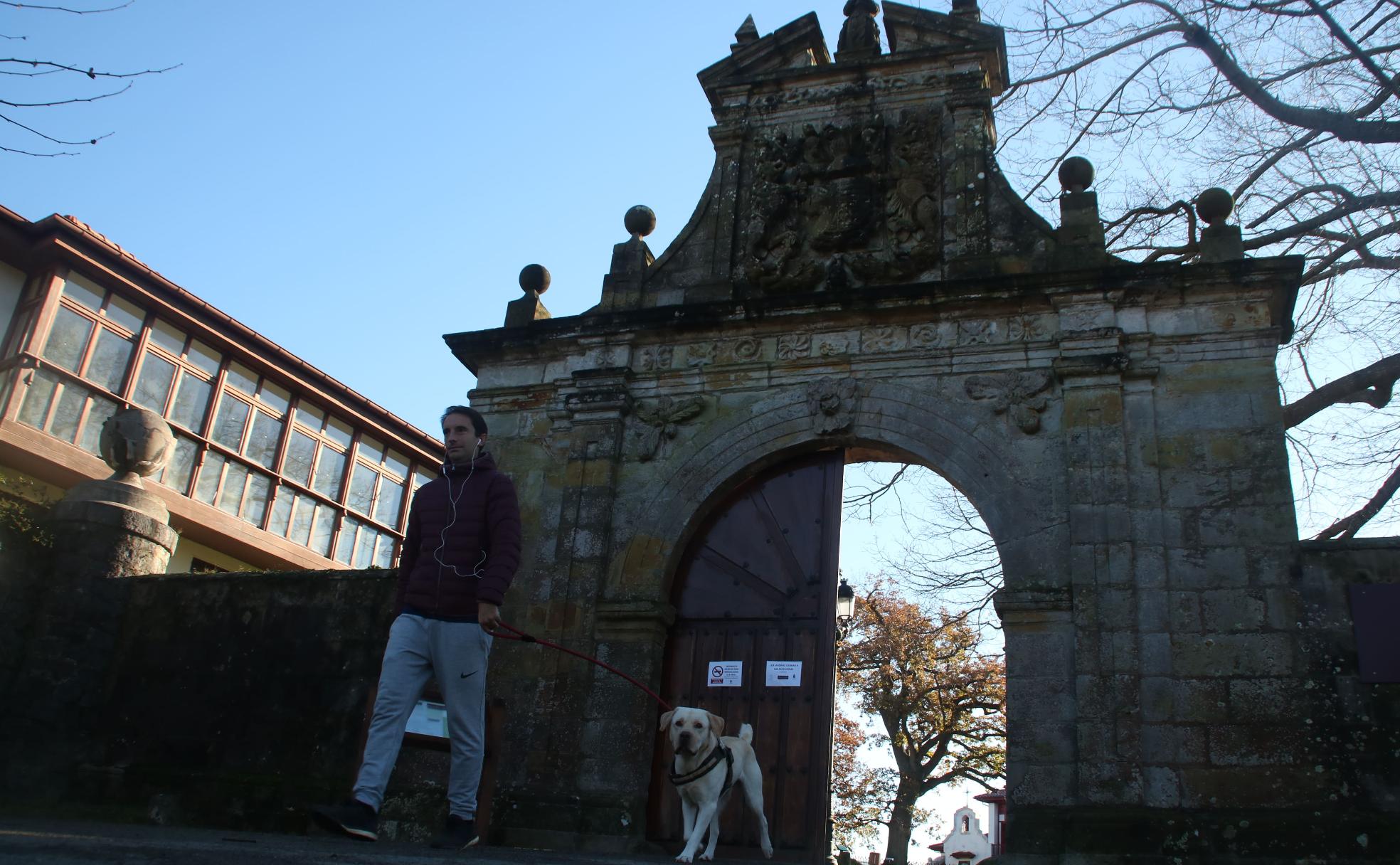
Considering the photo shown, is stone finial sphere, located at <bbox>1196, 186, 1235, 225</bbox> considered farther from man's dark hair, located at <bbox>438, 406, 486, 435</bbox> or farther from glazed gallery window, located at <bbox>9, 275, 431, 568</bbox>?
glazed gallery window, located at <bbox>9, 275, 431, 568</bbox>

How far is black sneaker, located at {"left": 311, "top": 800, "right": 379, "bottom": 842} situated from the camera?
4.04 m

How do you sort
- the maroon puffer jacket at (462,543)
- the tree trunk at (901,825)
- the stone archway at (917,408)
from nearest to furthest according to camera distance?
the maroon puffer jacket at (462,543) → the stone archway at (917,408) → the tree trunk at (901,825)

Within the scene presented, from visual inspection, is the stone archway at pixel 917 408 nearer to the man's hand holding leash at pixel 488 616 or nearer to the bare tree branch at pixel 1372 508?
the man's hand holding leash at pixel 488 616

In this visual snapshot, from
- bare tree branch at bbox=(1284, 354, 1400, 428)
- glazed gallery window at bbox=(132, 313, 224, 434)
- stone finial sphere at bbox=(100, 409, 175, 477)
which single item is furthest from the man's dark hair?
glazed gallery window at bbox=(132, 313, 224, 434)

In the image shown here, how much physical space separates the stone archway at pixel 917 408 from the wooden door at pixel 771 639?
0.81 ft

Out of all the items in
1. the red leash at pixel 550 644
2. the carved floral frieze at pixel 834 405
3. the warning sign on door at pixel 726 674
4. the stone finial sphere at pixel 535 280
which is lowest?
the red leash at pixel 550 644

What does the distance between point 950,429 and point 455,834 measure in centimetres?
441

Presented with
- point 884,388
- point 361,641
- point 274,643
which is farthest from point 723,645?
point 274,643

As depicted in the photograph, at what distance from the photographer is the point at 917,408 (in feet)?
25.3

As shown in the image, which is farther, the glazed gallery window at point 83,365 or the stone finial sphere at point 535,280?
the glazed gallery window at point 83,365

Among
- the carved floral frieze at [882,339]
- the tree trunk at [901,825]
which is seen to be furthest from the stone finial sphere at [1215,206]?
the tree trunk at [901,825]

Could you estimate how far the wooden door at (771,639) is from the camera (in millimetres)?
7082

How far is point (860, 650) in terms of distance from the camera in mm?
22750

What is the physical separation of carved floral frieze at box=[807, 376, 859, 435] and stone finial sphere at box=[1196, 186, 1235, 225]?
2.72 metres
